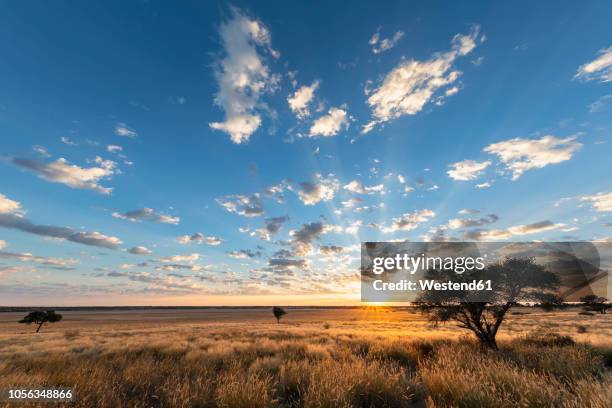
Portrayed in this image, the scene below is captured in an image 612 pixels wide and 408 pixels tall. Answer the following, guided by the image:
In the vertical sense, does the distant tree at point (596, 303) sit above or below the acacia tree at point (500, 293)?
below

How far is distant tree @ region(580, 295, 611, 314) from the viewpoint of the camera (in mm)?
92456

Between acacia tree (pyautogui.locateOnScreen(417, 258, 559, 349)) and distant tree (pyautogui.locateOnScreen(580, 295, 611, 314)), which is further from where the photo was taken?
distant tree (pyautogui.locateOnScreen(580, 295, 611, 314))

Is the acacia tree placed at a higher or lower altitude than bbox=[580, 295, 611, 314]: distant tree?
higher

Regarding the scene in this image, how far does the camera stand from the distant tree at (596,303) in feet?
303

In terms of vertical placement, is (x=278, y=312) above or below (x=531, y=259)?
below

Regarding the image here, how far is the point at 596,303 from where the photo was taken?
93062mm

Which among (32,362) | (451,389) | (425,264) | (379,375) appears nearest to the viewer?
(451,389)

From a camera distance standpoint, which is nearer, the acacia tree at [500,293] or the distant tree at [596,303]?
the acacia tree at [500,293]

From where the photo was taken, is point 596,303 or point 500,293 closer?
point 500,293

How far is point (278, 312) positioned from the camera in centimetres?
9331

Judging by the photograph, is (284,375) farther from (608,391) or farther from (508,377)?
(608,391)

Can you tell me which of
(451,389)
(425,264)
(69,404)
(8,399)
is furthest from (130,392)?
(425,264)

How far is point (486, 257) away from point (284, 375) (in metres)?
15.0

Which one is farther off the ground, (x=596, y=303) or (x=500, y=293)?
(x=500, y=293)
